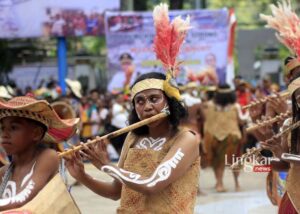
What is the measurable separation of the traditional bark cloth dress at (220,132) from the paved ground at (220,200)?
0.57 metres

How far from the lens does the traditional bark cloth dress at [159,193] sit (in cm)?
455

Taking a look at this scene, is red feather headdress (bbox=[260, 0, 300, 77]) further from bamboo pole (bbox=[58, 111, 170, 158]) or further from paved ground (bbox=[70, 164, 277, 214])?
paved ground (bbox=[70, 164, 277, 214])

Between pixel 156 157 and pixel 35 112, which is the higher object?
pixel 35 112

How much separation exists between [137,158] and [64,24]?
13706 mm

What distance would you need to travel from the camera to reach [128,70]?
16641 millimetres

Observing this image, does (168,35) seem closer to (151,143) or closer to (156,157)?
(151,143)

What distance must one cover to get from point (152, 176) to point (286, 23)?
1.52 metres

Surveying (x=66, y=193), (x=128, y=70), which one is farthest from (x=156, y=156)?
(x=128, y=70)

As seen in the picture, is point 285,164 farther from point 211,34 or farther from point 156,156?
point 211,34

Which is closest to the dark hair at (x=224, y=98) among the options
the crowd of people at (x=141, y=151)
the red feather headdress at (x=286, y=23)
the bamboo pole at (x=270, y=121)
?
the crowd of people at (x=141, y=151)

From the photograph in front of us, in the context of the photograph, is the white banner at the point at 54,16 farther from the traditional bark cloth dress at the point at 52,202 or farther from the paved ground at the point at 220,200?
the traditional bark cloth dress at the point at 52,202

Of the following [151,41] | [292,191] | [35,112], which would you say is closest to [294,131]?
[292,191]

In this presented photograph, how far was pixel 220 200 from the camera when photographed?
1166 cm

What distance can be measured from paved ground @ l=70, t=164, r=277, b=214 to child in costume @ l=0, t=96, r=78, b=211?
503 centimetres
